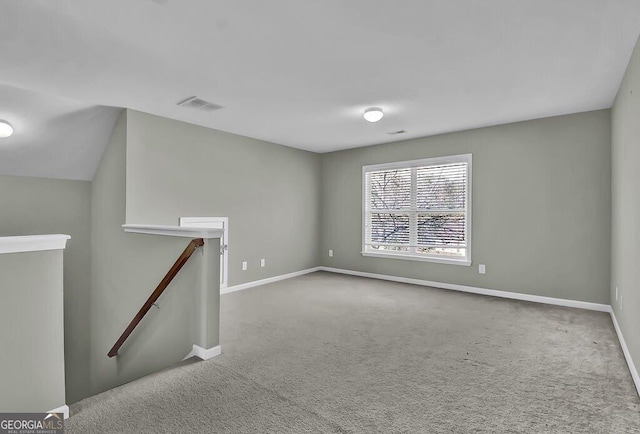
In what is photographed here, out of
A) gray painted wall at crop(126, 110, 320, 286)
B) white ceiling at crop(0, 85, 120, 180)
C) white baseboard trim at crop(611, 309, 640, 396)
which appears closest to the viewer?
white baseboard trim at crop(611, 309, 640, 396)

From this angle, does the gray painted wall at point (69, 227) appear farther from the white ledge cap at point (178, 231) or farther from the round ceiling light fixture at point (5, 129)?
the white ledge cap at point (178, 231)

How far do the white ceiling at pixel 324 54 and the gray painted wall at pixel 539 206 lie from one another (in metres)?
0.41

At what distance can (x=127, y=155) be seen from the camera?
151 inches

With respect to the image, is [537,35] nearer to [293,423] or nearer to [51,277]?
[293,423]

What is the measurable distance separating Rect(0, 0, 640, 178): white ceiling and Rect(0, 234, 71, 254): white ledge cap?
137 centimetres

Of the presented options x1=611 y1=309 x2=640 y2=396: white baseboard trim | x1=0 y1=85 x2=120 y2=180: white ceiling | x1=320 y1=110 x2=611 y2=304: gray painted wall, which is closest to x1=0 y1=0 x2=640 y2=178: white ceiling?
x1=0 y1=85 x2=120 y2=180: white ceiling

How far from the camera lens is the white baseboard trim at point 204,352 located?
8.78 feet

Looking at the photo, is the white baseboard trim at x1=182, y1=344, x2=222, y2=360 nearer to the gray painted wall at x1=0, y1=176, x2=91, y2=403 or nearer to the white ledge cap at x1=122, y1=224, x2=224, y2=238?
the white ledge cap at x1=122, y1=224, x2=224, y2=238

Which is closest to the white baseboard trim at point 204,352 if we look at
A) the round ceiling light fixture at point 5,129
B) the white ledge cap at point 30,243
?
the white ledge cap at point 30,243

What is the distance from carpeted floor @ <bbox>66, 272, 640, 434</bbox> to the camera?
6.09 ft

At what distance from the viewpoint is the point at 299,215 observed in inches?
245

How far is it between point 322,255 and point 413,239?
198 centimetres

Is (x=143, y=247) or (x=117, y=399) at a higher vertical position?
(x=143, y=247)

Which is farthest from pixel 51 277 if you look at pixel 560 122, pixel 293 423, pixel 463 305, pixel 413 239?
pixel 560 122
